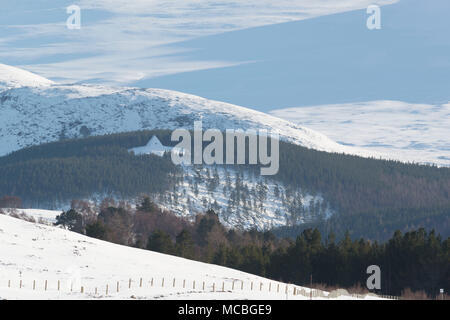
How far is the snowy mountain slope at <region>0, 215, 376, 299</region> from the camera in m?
80.3

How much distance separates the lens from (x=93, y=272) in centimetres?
9362

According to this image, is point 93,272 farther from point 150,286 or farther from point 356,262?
point 356,262

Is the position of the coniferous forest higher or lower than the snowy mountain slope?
lower

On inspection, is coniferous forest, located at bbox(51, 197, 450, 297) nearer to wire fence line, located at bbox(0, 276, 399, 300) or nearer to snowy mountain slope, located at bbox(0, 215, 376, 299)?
snowy mountain slope, located at bbox(0, 215, 376, 299)

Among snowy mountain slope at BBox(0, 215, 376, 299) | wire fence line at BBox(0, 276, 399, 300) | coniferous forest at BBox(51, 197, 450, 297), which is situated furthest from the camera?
coniferous forest at BBox(51, 197, 450, 297)

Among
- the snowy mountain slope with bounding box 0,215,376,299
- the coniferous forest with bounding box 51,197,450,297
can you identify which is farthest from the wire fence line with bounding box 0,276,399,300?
the coniferous forest with bounding box 51,197,450,297

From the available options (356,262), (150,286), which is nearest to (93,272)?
(150,286)

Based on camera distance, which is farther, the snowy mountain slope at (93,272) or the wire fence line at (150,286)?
the wire fence line at (150,286)

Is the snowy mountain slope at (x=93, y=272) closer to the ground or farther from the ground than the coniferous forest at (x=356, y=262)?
farther from the ground

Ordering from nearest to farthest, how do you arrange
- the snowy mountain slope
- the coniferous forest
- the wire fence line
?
the snowy mountain slope < the wire fence line < the coniferous forest

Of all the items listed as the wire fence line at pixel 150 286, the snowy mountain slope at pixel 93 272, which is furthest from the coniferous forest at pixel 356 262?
the wire fence line at pixel 150 286

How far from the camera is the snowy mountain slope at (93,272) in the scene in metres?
80.3

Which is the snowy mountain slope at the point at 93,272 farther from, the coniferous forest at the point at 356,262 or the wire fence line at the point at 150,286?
the coniferous forest at the point at 356,262

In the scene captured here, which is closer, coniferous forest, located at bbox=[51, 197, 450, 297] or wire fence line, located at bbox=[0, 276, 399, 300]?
wire fence line, located at bbox=[0, 276, 399, 300]
